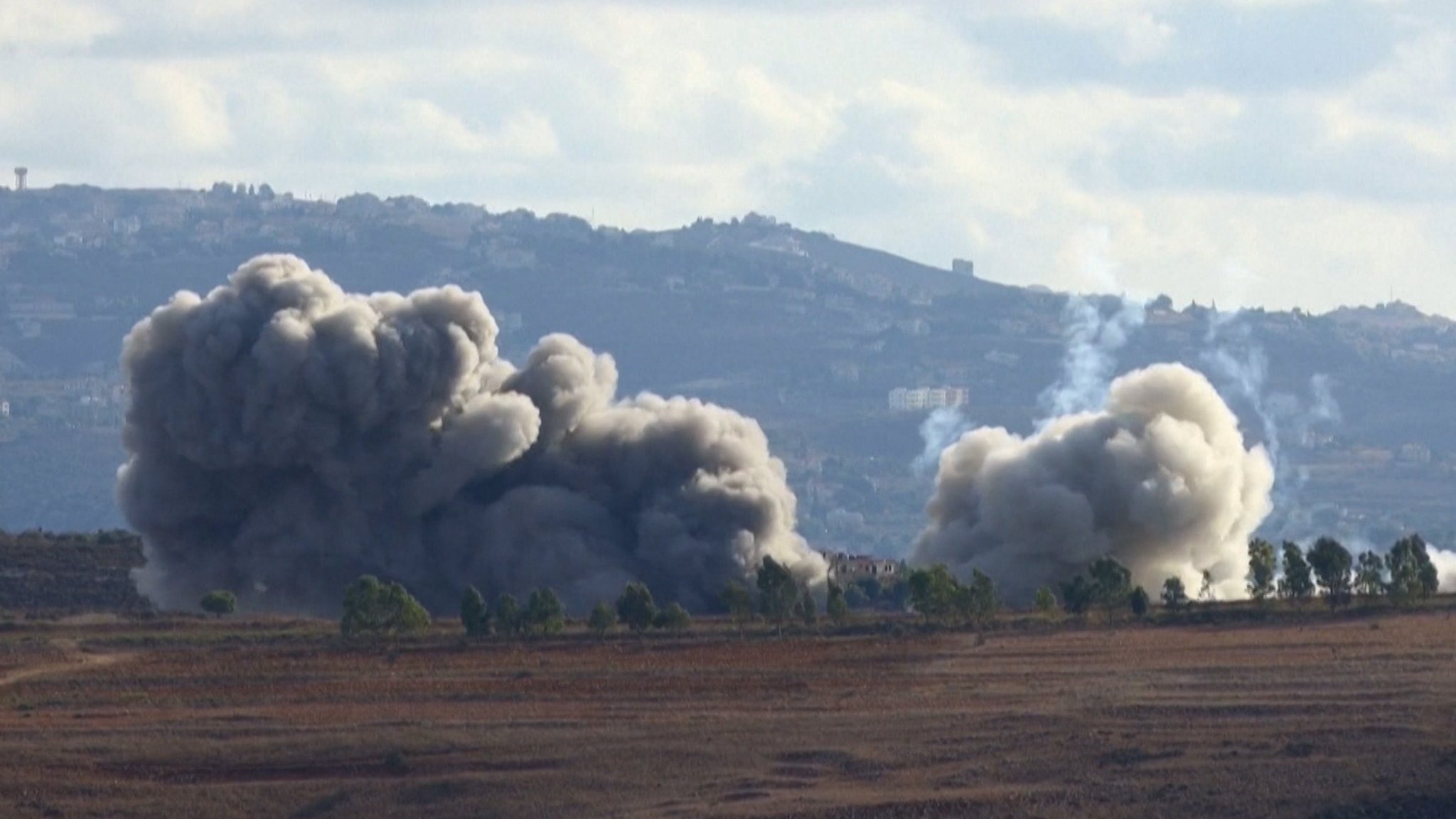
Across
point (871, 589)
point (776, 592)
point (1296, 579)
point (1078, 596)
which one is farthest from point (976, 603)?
point (871, 589)

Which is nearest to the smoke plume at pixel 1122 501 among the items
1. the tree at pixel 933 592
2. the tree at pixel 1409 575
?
the tree at pixel 1409 575

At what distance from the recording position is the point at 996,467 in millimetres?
115375

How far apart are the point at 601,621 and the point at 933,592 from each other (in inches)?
457

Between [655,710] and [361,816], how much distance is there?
38.4ft

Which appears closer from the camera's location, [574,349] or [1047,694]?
[1047,694]

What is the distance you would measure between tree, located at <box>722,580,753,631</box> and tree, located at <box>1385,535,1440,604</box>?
71.4ft

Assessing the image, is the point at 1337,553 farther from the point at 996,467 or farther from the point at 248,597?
the point at 248,597

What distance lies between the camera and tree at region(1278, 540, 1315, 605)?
3880 inches

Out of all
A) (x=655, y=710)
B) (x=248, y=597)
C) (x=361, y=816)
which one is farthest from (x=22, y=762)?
(x=248, y=597)

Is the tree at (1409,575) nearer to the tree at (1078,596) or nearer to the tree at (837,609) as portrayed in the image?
the tree at (1078,596)

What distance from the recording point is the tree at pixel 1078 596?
314 ft

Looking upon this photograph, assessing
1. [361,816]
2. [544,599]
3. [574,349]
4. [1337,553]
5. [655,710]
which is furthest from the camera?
[574,349]

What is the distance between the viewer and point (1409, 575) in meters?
97.8

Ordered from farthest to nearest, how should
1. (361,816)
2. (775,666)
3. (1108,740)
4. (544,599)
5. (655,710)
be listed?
(544,599)
(775,666)
(655,710)
(1108,740)
(361,816)
